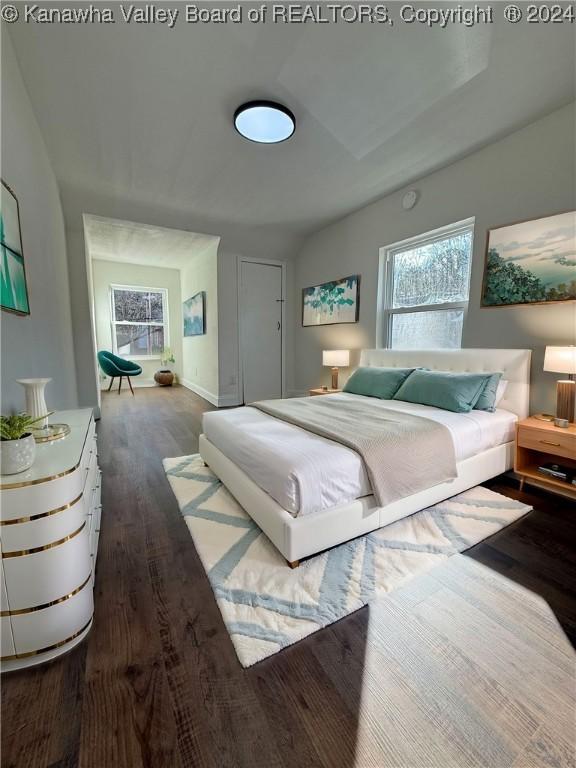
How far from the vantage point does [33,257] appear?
7.24 feet

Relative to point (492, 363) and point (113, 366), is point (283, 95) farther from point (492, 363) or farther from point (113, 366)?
point (113, 366)

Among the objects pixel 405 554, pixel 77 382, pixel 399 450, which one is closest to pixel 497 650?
pixel 405 554

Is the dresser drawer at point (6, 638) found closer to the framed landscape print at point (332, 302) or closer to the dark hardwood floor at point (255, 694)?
the dark hardwood floor at point (255, 694)

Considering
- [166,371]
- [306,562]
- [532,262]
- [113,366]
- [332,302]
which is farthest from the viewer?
[166,371]

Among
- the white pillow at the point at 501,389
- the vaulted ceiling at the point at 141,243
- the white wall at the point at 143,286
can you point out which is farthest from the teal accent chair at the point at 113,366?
the white pillow at the point at 501,389

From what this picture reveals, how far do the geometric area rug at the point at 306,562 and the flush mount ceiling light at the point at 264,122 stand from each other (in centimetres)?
276

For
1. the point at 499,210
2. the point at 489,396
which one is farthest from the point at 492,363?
the point at 499,210

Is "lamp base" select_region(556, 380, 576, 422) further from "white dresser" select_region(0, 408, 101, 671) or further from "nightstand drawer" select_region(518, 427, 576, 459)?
"white dresser" select_region(0, 408, 101, 671)

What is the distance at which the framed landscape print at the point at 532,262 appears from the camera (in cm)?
234

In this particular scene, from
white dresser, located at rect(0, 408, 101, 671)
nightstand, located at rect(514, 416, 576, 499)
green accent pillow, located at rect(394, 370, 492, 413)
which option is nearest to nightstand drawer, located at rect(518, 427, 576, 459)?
nightstand, located at rect(514, 416, 576, 499)

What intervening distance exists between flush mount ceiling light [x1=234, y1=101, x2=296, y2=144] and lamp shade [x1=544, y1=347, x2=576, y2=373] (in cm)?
254

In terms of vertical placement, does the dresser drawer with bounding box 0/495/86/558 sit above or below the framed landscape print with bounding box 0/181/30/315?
below

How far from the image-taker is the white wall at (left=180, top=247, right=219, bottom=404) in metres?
5.22

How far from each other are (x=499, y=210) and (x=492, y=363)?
1.32m
